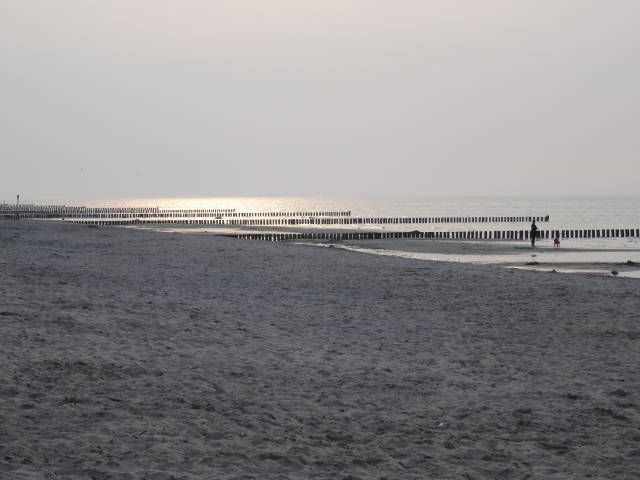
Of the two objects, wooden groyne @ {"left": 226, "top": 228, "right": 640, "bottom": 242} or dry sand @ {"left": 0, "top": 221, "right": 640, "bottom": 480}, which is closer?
dry sand @ {"left": 0, "top": 221, "right": 640, "bottom": 480}

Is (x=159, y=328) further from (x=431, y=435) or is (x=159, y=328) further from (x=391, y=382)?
(x=431, y=435)

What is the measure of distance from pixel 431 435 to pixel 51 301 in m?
9.88

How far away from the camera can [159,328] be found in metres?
14.9

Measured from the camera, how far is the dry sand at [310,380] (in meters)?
8.33

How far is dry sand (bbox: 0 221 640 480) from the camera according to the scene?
8.33 metres

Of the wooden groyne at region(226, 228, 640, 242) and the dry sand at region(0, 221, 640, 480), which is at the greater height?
the dry sand at region(0, 221, 640, 480)

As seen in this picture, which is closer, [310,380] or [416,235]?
[310,380]

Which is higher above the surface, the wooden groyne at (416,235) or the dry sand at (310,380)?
the dry sand at (310,380)

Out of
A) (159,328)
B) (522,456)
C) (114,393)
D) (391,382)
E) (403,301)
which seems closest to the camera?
(522,456)

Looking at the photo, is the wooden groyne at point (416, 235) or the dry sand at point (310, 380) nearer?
the dry sand at point (310, 380)

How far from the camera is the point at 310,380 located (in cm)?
1169

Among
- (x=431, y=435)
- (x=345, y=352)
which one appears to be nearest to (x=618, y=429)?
(x=431, y=435)

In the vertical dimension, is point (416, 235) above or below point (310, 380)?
below

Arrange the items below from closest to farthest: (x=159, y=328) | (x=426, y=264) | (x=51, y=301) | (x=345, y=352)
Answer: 1. (x=345, y=352)
2. (x=159, y=328)
3. (x=51, y=301)
4. (x=426, y=264)
